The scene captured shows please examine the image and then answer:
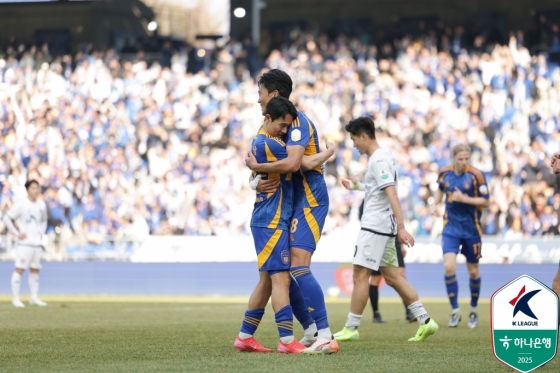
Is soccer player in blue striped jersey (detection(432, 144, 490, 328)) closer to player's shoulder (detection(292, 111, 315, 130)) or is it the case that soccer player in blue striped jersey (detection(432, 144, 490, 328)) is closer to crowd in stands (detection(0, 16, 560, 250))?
player's shoulder (detection(292, 111, 315, 130))

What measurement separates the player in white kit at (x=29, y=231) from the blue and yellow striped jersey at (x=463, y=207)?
7.67 metres

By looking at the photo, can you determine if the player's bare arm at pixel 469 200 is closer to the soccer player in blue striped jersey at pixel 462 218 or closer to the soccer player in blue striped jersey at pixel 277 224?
the soccer player in blue striped jersey at pixel 462 218

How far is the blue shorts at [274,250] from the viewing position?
6641mm

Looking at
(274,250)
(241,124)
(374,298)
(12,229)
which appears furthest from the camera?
(241,124)

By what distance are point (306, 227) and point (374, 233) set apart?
206cm

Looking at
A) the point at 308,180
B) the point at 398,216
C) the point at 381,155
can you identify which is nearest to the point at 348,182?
the point at 381,155

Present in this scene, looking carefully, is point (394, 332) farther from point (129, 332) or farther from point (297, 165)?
point (297, 165)

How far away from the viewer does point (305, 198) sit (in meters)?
6.86

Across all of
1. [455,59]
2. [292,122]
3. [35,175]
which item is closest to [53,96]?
[35,175]

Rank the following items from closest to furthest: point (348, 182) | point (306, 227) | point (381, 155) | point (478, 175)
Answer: point (306, 227), point (381, 155), point (348, 182), point (478, 175)

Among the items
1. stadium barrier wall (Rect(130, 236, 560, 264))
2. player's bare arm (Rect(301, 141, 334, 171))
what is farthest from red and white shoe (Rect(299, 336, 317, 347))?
stadium barrier wall (Rect(130, 236, 560, 264))

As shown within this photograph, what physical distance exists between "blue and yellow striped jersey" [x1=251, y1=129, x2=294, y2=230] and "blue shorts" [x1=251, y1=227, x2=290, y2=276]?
0.05 meters

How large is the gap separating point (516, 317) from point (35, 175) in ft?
67.3

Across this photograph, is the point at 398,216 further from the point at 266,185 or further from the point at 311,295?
the point at 266,185
